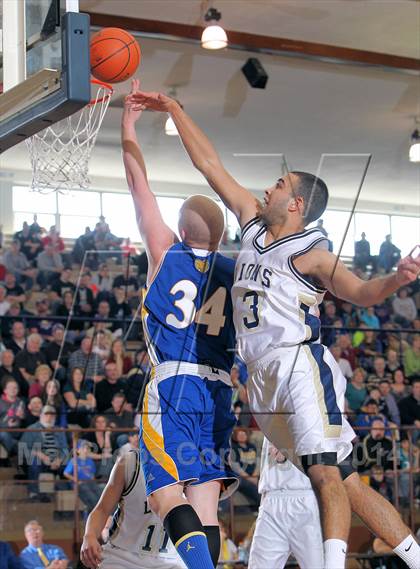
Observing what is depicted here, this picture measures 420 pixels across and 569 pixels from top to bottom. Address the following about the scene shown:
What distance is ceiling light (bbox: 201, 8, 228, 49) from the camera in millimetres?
8586

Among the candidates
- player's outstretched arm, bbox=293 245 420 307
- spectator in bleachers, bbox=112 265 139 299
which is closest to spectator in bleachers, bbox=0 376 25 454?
spectator in bleachers, bbox=112 265 139 299

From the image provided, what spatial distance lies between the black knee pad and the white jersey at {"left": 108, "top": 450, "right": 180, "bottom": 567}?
3.19 ft

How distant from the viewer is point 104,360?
34.4 ft

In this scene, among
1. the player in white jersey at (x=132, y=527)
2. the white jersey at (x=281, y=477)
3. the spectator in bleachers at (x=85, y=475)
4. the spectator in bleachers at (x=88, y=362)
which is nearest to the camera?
the player in white jersey at (x=132, y=527)

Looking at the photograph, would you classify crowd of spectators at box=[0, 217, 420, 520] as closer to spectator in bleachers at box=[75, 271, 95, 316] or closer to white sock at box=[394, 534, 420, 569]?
spectator in bleachers at box=[75, 271, 95, 316]

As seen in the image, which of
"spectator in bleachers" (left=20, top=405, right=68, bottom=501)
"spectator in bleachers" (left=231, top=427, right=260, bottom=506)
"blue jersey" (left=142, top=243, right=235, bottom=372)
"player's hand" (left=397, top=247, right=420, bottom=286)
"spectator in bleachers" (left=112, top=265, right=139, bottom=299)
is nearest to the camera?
"player's hand" (left=397, top=247, right=420, bottom=286)

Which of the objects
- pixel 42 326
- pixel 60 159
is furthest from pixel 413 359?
pixel 60 159

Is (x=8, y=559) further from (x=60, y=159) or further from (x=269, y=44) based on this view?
(x=269, y=44)

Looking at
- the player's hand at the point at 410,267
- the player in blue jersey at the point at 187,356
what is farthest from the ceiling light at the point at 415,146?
the player's hand at the point at 410,267

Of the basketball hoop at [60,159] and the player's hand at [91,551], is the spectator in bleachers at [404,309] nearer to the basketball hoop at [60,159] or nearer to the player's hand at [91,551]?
the basketball hoop at [60,159]

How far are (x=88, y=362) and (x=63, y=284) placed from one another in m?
1.62

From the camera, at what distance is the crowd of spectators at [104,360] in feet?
29.2

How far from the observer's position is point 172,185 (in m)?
11.8

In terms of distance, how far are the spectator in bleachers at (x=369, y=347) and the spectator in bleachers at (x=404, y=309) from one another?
0.45 meters
